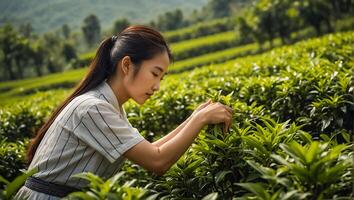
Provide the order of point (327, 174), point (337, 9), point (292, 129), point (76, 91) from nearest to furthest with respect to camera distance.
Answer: point (327, 174)
point (292, 129)
point (76, 91)
point (337, 9)

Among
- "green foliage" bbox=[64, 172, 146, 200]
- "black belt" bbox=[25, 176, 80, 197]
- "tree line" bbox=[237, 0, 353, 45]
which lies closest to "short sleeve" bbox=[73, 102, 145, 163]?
"black belt" bbox=[25, 176, 80, 197]

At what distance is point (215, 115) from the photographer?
2326mm

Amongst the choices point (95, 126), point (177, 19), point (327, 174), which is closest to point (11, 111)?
point (95, 126)

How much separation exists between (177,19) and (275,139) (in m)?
70.4

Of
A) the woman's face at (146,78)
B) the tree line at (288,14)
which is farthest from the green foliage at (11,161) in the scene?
the tree line at (288,14)

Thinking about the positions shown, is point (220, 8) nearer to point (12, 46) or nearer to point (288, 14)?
point (12, 46)

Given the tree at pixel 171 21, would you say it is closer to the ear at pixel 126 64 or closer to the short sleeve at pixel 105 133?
the ear at pixel 126 64

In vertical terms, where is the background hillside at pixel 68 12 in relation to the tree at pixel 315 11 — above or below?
below

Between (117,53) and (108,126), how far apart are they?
566 mm

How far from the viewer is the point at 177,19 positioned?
71.1m

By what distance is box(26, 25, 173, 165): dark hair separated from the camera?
8.24 feet

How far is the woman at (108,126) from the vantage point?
2232mm

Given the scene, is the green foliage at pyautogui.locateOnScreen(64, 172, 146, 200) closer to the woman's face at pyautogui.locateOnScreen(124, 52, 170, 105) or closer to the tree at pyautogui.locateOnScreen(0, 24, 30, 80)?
the woman's face at pyautogui.locateOnScreen(124, 52, 170, 105)

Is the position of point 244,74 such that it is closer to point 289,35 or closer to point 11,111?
point 11,111
